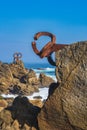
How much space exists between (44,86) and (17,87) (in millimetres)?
6326

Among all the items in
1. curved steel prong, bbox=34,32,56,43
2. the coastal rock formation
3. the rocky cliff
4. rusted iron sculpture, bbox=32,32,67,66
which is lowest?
the coastal rock formation

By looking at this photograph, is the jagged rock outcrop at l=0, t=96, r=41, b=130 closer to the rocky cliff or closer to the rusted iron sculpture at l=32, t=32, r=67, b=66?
the rocky cliff

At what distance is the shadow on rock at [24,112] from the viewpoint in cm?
897

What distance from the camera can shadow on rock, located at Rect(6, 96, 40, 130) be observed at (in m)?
8.97

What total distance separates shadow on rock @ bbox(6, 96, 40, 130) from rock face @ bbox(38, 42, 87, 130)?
0.79m

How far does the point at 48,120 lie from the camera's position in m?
8.42

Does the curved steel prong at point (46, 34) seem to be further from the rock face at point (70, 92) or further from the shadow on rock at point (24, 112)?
the shadow on rock at point (24, 112)

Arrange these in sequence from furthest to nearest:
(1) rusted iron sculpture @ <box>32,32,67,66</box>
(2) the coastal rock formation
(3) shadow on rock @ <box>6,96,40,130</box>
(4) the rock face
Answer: (2) the coastal rock formation → (3) shadow on rock @ <box>6,96,40,130</box> → (1) rusted iron sculpture @ <box>32,32,67,66</box> → (4) the rock face

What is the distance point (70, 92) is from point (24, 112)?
1.82 meters

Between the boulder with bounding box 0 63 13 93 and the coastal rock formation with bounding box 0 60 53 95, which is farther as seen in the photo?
the boulder with bounding box 0 63 13 93

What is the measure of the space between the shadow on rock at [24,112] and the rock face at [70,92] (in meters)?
0.79

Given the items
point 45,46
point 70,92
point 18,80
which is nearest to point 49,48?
point 45,46

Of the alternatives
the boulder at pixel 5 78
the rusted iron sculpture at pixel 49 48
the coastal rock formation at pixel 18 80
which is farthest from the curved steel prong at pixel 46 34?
the boulder at pixel 5 78

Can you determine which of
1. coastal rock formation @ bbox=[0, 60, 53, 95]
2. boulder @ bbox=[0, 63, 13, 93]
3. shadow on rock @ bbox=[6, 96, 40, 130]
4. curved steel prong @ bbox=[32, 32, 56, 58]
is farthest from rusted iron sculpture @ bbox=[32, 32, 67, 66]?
boulder @ bbox=[0, 63, 13, 93]
